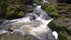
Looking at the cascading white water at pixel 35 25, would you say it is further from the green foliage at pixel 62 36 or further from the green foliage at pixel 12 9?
the green foliage at pixel 12 9

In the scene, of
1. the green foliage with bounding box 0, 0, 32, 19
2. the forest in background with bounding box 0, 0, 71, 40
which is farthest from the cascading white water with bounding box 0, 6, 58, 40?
the green foliage with bounding box 0, 0, 32, 19

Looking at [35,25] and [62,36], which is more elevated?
[62,36]

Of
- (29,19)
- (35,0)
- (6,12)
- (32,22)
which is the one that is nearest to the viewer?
(32,22)

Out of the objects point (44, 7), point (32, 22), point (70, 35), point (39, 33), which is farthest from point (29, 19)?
point (70, 35)

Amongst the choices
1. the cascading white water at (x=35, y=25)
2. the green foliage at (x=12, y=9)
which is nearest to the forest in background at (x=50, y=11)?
the green foliage at (x=12, y=9)

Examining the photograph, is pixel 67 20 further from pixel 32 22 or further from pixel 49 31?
pixel 32 22

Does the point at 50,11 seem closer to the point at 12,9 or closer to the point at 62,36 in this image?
the point at 12,9

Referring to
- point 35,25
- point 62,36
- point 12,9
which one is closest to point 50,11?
point 35,25

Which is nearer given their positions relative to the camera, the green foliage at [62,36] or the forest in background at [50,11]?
the green foliage at [62,36]
